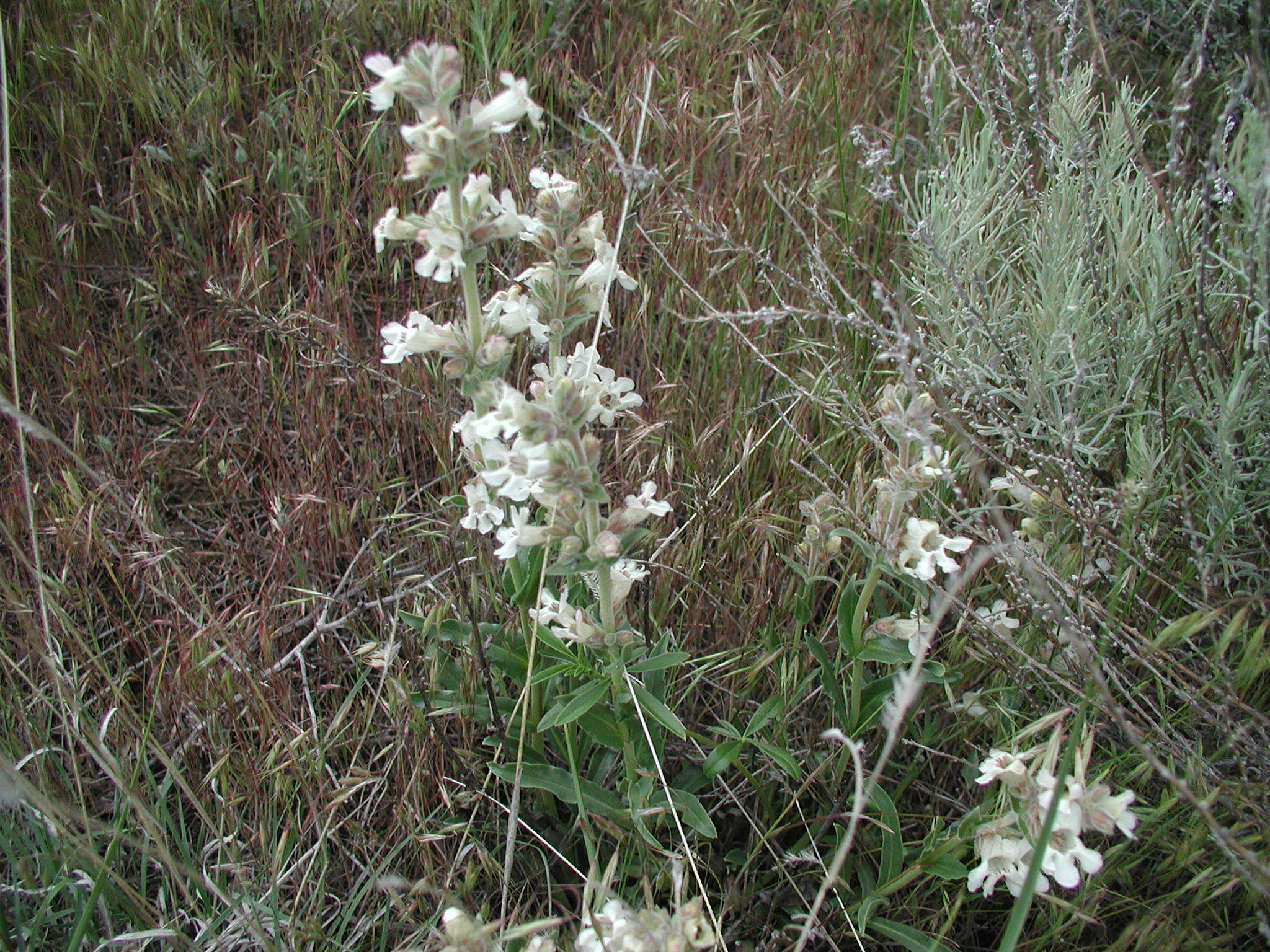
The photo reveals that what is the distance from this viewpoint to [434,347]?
170cm

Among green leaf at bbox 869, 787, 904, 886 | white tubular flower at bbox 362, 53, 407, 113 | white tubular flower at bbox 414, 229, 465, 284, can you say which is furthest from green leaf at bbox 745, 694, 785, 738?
white tubular flower at bbox 362, 53, 407, 113

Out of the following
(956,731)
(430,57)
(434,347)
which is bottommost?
(956,731)

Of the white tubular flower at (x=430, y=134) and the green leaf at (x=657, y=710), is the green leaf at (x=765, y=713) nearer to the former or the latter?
the green leaf at (x=657, y=710)

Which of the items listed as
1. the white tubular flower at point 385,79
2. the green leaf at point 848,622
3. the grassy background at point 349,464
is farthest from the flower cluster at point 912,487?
the white tubular flower at point 385,79

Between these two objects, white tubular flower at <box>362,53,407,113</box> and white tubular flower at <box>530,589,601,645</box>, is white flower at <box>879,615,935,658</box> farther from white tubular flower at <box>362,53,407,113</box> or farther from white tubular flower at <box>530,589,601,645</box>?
white tubular flower at <box>362,53,407,113</box>

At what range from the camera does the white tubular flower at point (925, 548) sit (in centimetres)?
166

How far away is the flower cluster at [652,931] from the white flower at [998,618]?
1.00 meters

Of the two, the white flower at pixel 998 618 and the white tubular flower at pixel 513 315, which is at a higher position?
the white tubular flower at pixel 513 315

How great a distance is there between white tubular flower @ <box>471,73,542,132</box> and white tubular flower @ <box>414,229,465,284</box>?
0.19 meters

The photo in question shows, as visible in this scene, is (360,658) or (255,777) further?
(360,658)

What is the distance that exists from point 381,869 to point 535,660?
560 millimetres

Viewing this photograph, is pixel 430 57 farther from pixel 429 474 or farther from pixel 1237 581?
pixel 1237 581

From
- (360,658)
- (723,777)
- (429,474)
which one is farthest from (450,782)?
(429,474)

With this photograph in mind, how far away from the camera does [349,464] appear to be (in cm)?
292
